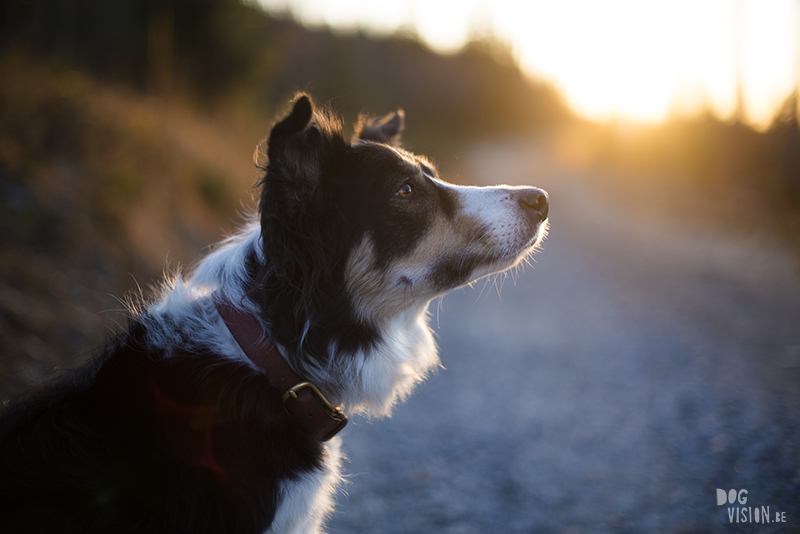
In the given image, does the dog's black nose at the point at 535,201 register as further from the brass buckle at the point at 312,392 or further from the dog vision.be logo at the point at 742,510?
the dog vision.be logo at the point at 742,510

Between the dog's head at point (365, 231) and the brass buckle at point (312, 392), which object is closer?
the brass buckle at point (312, 392)

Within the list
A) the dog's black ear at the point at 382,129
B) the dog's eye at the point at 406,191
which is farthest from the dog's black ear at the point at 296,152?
the dog's black ear at the point at 382,129

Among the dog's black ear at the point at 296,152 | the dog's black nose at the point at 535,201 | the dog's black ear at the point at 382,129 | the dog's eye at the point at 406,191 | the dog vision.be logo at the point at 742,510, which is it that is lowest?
the dog vision.be logo at the point at 742,510

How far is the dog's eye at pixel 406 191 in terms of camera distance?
2.46 m

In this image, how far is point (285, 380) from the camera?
1962 millimetres

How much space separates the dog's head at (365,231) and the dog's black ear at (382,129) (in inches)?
18.3

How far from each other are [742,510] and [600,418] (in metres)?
1.37

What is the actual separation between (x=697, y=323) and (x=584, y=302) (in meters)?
1.71

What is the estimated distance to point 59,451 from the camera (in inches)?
65.8

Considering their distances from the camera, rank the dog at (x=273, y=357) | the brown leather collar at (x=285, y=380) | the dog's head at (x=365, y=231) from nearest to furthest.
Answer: the dog at (x=273, y=357) < the brown leather collar at (x=285, y=380) < the dog's head at (x=365, y=231)

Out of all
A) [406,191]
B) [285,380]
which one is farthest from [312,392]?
[406,191]

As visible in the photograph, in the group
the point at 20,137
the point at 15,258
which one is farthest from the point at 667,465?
the point at 20,137

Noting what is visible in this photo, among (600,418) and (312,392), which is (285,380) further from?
(600,418)

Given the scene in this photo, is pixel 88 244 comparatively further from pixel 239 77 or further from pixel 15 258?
pixel 239 77
